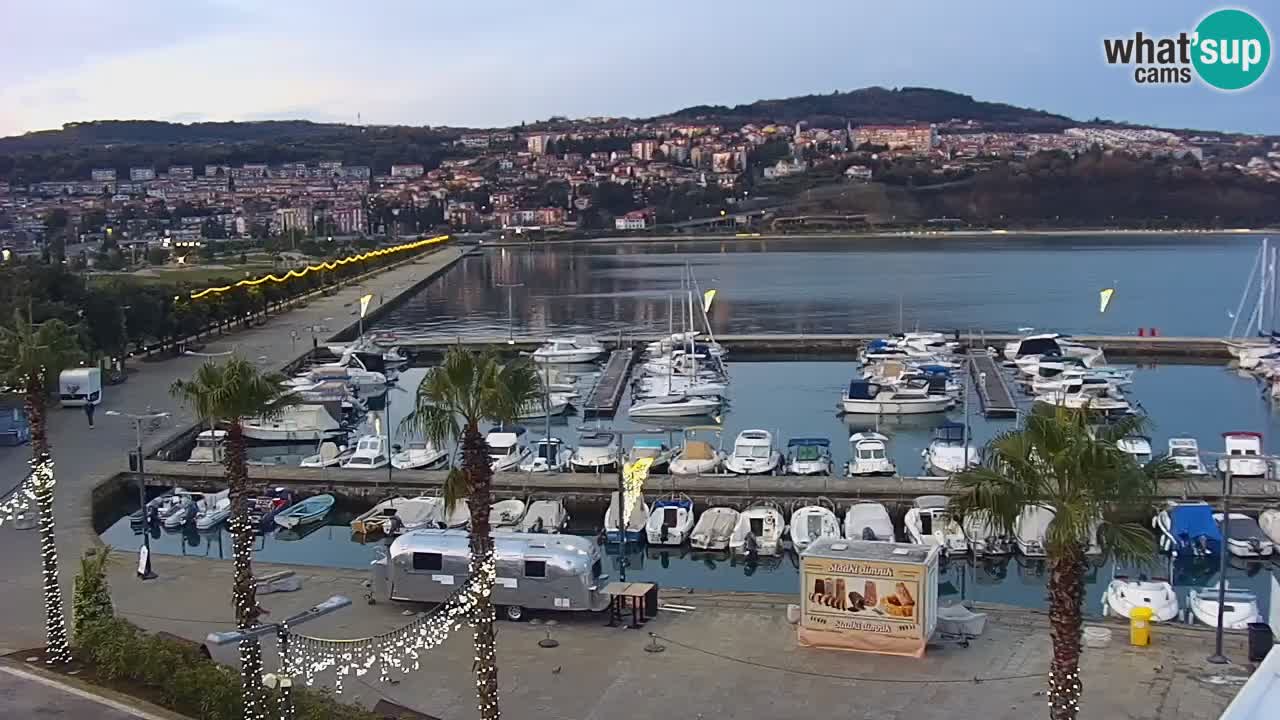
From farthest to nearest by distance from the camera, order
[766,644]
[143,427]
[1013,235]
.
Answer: [1013,235] < [143,427] < [766,644]

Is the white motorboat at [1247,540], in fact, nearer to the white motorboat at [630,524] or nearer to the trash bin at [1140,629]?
the trash bin at [1140,629]

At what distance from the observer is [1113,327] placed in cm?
5009

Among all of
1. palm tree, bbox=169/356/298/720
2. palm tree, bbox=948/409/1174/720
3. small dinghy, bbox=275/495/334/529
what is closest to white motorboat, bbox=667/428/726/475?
small dinghy, bbox=275/495/334/529

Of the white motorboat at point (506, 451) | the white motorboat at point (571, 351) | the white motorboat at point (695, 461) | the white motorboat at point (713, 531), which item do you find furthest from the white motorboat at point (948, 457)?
the white motorboat at point (571, 351)

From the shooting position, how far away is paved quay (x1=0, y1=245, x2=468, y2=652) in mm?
13070

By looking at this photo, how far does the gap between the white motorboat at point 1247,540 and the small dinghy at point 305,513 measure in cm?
1328

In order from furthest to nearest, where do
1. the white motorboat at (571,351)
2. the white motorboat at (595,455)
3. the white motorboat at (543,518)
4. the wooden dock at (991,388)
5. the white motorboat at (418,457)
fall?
1. the white motorboat at (571,351)
2. the wooden dock at (991,388)
3. the white motorboat at (418,457)
4. the white motorboat at (595,455)
5. the white motorboat at (543,518)

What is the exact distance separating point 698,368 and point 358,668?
23.4 meters

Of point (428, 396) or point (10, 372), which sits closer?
point (428, 396)

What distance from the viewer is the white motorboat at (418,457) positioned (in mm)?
22172

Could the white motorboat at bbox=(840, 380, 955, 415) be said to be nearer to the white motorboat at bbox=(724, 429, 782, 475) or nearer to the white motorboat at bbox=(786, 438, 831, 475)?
the white motorboat at bbox=(786, 438, 831, 475)

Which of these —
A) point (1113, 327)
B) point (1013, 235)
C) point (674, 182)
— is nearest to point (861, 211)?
point (1013, 235)

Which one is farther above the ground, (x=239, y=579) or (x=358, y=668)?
(x=239, y=579)

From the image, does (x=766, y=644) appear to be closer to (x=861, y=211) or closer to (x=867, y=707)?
(x=867, y=707)
